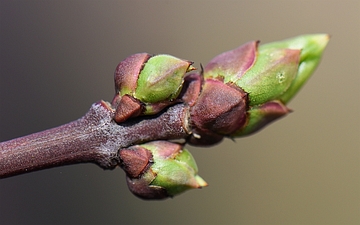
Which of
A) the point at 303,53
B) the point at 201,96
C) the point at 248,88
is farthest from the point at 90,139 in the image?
the point at 303,53

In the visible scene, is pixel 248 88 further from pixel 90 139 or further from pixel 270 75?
pixel 90 139

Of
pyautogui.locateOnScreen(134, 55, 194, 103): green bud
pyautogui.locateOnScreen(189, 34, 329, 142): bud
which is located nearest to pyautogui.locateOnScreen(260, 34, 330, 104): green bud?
pyautogui.locateOnScreen(189, 34, 329, 142): bud

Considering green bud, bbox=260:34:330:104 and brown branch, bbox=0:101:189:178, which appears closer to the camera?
brown branch, bbox=0:101:189:178

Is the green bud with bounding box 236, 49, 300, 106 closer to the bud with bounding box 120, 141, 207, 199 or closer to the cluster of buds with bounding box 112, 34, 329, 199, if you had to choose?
the cluster of buds with bounding box 112, 34, 329, 199

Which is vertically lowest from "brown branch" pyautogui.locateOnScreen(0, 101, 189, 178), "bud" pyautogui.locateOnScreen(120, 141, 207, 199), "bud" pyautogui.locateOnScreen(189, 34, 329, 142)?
"bud" pyautogui.locateOnScreen(120, 141, 207, 199)

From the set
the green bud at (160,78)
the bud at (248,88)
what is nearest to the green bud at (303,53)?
the bud at (248,88)

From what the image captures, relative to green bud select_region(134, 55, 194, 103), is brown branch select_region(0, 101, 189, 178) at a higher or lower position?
lower

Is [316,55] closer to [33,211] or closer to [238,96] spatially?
[238,96]
